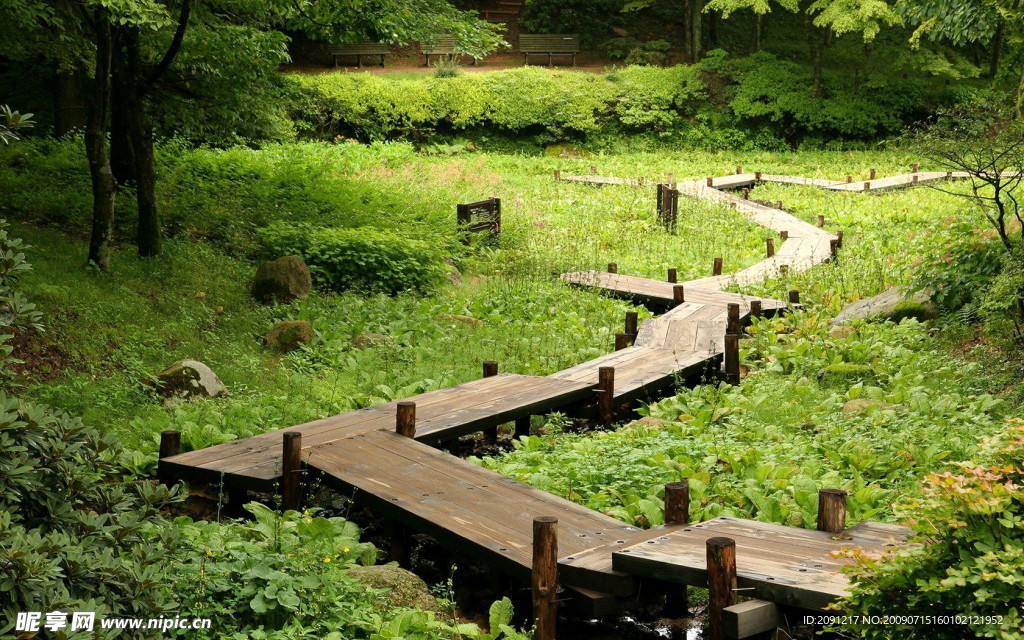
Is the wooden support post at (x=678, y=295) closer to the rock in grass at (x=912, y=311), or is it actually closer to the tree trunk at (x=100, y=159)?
the rock in grass at (x=912, y=311)

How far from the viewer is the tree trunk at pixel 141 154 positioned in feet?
43.5

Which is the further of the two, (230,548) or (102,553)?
(230,548)

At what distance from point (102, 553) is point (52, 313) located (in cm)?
A: 783

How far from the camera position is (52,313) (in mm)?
11164

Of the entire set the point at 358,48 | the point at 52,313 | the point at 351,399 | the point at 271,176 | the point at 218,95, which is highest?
the point at 358,48

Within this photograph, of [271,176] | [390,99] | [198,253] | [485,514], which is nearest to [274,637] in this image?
[485,514]

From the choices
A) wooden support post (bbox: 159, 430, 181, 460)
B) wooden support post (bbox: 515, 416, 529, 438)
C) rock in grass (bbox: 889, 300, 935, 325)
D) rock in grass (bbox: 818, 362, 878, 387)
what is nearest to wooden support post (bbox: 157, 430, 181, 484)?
wooden support post (bbox: 159, 430, 181, 460)

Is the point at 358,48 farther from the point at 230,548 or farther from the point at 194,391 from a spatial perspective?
the point at 230,548

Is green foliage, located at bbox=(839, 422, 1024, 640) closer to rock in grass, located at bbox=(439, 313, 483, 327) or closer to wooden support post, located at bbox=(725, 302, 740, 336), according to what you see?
wooden support post, located at bbox=(725, 302, 740, 336)

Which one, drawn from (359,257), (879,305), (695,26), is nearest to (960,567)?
(879,305)

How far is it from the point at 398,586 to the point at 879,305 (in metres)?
8.99

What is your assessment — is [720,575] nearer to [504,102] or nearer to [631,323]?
[631,323]

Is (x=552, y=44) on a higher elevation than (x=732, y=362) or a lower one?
higher

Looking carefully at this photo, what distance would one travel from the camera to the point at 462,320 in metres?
13.8
